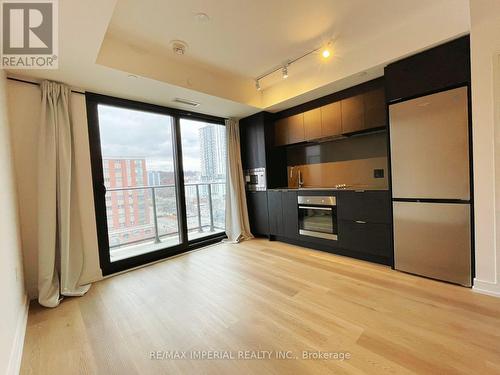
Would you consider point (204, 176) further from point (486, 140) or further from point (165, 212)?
point (486, 140)

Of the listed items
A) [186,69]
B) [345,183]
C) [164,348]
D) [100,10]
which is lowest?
[164,348]

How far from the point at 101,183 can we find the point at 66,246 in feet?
2.70

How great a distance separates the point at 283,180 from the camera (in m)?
4.16

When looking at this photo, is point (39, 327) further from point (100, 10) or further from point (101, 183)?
point (100, 10)

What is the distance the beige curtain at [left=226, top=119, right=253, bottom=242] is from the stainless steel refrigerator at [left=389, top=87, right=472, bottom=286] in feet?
7.98

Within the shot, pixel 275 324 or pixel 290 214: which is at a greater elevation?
pixel 290 214

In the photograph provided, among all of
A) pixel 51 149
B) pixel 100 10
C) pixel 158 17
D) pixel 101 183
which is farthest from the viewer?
pixel 101 183

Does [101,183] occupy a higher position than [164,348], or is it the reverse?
[101,183]

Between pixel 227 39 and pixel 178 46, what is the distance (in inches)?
21.1

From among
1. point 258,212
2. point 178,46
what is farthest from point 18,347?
point 258,212

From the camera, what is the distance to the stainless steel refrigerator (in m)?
2.01

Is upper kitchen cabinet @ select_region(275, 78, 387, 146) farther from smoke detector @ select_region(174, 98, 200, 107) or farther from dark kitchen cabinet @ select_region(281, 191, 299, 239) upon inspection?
smoke detector @ select_region(174, 98, 200, 107)

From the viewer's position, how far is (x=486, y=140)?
72.9 inches

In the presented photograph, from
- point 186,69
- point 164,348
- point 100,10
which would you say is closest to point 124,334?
point 164,348
